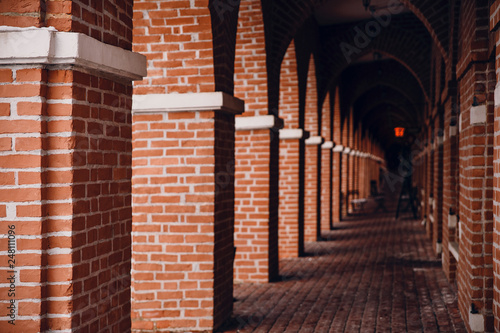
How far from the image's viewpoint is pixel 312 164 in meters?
11.7

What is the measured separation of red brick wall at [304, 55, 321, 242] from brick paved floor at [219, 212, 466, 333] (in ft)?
2.93

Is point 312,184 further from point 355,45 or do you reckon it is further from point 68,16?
point 68,16

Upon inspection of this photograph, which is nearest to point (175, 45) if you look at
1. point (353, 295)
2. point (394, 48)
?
point (353, 295)

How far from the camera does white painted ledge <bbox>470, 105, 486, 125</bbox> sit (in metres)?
4.52

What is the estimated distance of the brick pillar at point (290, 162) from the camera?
363 inches

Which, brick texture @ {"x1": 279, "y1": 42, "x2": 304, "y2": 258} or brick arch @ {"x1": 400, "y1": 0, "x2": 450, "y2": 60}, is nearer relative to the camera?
brick arch @ {"x1": 400, "y1": 0, "x2": 450, "y2": 60}

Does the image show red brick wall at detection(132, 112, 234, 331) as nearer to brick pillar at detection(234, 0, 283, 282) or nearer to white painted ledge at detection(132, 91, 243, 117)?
white painted ledge at detection(132, 91, 243, 117)

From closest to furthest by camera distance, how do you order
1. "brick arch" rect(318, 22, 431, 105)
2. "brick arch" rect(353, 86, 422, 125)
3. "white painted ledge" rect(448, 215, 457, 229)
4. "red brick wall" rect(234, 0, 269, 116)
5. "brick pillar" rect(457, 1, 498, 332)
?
"brick pillar" rect(457, 1, 498, 332) → "red brick wall" rect(234, 0, 269, 116) → "white painted ledge" rect(448, 215, 457, 229) → "brick arch" rect(318, 22, 431, 105) → "brick arch" rect(353, 86, 422, 125)

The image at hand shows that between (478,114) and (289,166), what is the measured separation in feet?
16.1

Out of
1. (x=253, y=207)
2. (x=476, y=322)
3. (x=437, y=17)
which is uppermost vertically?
(x=437, y=17)

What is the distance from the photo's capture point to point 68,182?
2.62 m

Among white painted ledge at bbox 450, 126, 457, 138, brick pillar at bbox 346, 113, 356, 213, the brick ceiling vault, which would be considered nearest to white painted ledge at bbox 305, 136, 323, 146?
the brick ceiling vault

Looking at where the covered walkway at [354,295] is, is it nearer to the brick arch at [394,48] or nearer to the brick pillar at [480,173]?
the brick pillar at [480,173]

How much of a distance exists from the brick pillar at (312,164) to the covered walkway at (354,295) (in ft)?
2.99
